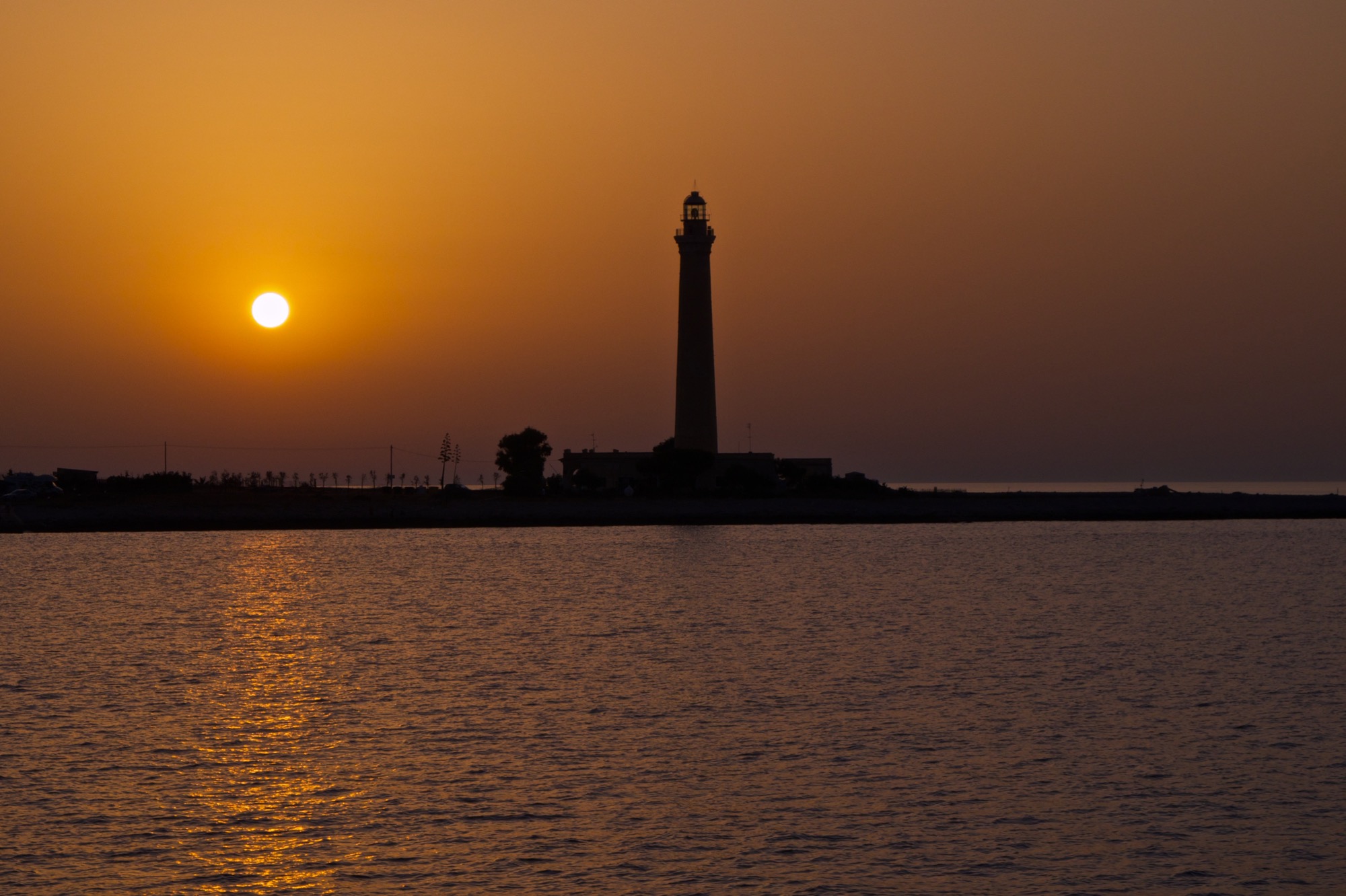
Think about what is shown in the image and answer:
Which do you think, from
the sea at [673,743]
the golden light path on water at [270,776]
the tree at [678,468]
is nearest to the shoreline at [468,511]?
the tree at [678,468]

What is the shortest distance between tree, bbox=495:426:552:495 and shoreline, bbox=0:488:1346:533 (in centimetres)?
400

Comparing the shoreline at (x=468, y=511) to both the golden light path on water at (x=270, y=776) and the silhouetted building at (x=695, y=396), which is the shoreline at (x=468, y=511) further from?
the golden light path on water at (x=270, y=776)

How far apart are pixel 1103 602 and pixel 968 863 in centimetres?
3645

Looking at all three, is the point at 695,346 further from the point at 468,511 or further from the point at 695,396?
the point at 468,511

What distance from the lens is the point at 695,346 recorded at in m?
104

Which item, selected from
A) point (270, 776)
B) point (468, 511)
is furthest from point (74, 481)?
point (270, 776)

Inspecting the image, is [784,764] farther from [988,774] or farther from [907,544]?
[907,544]

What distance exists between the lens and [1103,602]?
50.3 metres

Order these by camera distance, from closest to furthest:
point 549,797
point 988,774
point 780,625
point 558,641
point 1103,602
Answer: point 549,797 < point 988,774 < point 558,641 < point 780,625 < point 1103,602

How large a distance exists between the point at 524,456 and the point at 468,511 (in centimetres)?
1165

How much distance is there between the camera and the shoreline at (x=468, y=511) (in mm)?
96875

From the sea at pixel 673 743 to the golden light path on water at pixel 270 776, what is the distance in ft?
0.26

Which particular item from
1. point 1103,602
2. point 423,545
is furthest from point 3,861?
point 423,545

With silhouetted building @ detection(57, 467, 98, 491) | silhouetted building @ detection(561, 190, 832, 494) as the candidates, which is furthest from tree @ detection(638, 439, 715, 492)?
silhouetted building @ detection(57, 467, 98, 491)
